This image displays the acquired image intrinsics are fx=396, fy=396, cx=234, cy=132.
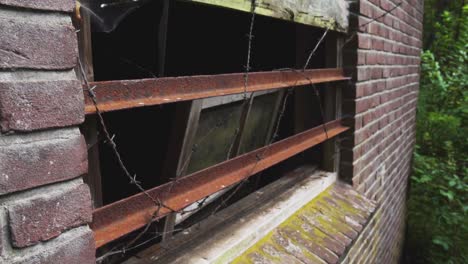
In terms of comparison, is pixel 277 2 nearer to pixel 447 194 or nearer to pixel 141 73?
pixel 141 73

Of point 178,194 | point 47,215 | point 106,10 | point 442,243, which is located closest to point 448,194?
point 442,243

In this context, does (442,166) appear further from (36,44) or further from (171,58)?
(36,44)

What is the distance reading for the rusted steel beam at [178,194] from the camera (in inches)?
41.0

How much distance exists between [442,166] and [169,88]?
16.5ft

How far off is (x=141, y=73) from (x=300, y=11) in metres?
1.04

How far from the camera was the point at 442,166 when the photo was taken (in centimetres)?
520

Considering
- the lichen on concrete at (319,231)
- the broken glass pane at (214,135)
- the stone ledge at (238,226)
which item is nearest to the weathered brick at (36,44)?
the stone ledge at (238,226)

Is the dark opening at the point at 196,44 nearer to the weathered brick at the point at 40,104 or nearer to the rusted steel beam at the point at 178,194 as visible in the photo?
the rusted steel beam at the point at 178,194

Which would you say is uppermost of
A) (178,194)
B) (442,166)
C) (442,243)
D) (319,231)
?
(178,194)

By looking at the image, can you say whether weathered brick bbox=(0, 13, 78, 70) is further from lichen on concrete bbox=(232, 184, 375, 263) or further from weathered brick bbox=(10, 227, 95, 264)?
lichen on concrete bbox=(232, 184, 375, 263)

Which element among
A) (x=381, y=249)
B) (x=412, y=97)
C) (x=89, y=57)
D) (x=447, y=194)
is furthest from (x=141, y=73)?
(x=447, y=194)

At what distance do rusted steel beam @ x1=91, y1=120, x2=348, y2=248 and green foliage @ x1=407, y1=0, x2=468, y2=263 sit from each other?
3.78 meters

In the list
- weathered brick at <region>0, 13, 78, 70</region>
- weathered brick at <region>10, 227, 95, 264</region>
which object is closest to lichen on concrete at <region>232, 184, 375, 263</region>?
weathered brick at <region>10, 227, 95, 264</region>

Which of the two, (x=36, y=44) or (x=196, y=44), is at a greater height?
(x=196, y=44)
